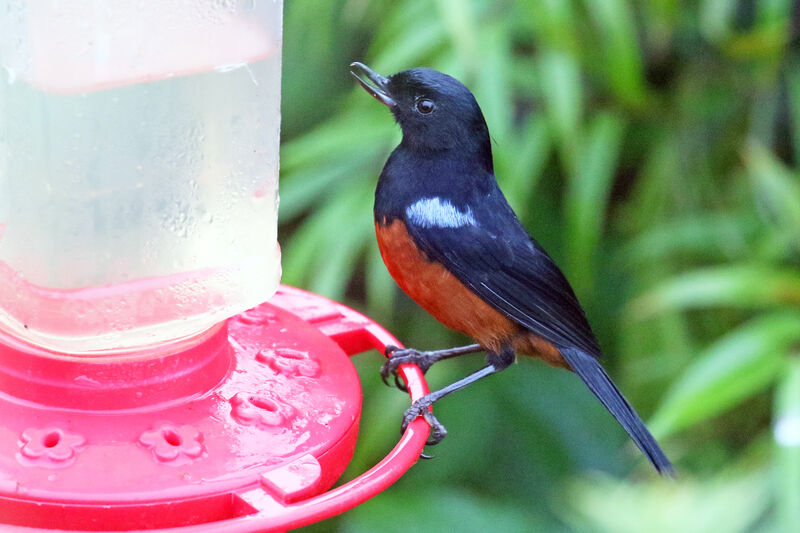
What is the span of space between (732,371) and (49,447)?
6.39 ft

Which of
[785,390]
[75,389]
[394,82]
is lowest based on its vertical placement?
[785,390]

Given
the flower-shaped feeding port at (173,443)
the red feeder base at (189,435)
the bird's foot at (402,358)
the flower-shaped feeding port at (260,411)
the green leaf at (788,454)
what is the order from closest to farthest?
the red feeder base at (189,435), the flower-shaped feeding port at (173,443), the flower-shaped feeding port at (260,411), the bird's foot at (402,358), the green leaf at (788,454)

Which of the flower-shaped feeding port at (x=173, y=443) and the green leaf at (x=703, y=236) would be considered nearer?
the flower-shaped feeding port at (x=173, y=443)

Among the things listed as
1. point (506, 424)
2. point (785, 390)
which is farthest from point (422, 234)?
point (506, 424)

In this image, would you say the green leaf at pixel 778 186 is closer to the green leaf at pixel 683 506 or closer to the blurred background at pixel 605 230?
the blurred background at pixel 605 230

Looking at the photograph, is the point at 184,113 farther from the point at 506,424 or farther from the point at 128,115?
the point at 506,424

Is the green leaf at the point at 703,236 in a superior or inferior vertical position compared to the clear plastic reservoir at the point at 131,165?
inferior

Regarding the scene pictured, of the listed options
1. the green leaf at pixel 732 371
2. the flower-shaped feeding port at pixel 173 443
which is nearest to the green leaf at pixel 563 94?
the green leaf at pixel 732 371

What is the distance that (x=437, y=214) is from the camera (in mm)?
2127

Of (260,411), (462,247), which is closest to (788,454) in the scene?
(462,247)

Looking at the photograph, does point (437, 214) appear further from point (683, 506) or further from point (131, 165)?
point (683, 506)

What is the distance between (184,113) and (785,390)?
1786mm

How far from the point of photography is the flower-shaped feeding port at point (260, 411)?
5.03ft

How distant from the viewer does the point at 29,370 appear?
5.09 ft
